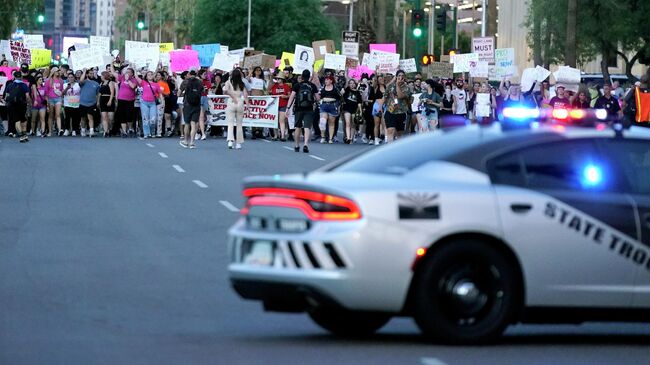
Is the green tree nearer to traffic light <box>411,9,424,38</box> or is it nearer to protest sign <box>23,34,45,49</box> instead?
protest sign <box>23,34,45,49</box>

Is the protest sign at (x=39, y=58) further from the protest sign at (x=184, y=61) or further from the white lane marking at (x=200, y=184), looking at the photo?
the white lane marking at (x=200, y=184)

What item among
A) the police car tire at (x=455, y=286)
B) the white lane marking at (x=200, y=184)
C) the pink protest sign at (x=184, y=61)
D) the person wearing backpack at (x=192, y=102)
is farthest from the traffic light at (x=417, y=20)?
the police car tire at (x=455, y=286)

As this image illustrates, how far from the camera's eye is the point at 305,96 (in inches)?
1430

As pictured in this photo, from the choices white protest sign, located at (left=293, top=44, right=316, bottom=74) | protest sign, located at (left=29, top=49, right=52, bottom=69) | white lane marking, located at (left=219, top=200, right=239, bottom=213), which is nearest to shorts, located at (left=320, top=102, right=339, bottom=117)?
white protest sign, located at (left=293, top=44, right=316, bottom=74)

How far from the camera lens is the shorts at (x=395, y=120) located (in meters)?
36.2

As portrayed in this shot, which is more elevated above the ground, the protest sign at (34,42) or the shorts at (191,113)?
the protest sign at (34,42)

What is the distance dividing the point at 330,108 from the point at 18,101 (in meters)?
7.41

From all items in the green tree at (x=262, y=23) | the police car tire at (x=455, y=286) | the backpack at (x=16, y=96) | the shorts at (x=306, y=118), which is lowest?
the police car tire at (x=455, y=286)

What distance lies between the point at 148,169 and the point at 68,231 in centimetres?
1140

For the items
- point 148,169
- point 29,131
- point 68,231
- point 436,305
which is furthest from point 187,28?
point 436,305

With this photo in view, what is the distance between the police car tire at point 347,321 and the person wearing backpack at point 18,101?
3042 cm

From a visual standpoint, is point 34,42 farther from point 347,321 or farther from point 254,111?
point 347,321

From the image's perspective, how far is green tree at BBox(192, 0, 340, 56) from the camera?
115 meters

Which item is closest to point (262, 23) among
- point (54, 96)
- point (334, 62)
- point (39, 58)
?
point (39, 58)
